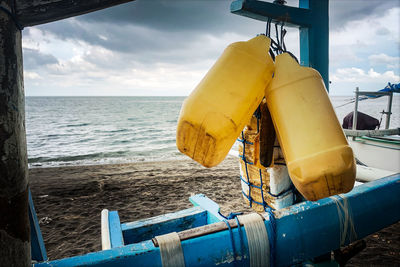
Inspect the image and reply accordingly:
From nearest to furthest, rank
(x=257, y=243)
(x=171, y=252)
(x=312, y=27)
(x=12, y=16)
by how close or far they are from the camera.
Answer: (x=12, y=16) → (x=171, y=252) → (x=257, y=243) → (x=312, y=27)

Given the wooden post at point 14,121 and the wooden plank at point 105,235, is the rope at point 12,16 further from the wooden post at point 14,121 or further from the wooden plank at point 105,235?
the wooden plank at point 105,235

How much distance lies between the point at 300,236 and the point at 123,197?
21.2 feet

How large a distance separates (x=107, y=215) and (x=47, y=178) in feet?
27.6

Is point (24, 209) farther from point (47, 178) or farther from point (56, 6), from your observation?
point (47, 178)

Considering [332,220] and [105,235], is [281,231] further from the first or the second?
[105,235]

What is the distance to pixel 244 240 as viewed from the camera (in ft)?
5.67

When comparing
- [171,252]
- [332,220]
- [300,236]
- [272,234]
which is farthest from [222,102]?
[332,220]

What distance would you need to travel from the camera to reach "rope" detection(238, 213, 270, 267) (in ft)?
5.66

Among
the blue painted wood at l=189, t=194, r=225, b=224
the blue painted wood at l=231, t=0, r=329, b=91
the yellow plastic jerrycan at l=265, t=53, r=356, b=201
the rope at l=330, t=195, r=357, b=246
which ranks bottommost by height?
the blue painted wood at l=189, t=194, r=225, b=224

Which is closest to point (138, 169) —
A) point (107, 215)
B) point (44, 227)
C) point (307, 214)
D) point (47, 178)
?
point (47, 178)

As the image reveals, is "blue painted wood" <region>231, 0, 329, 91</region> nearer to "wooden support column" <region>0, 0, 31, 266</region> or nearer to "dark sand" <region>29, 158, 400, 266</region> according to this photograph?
"wooden support column" <region>0, 0, 31, 266</region>

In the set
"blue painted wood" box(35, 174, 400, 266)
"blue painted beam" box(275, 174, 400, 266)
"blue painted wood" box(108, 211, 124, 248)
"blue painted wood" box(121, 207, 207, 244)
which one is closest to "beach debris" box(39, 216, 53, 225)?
"blue painted wood" box(108, 211, 124, 248)

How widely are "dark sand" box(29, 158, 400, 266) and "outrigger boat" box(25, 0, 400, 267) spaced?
227 cm

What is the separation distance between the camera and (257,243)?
5.74 ft
